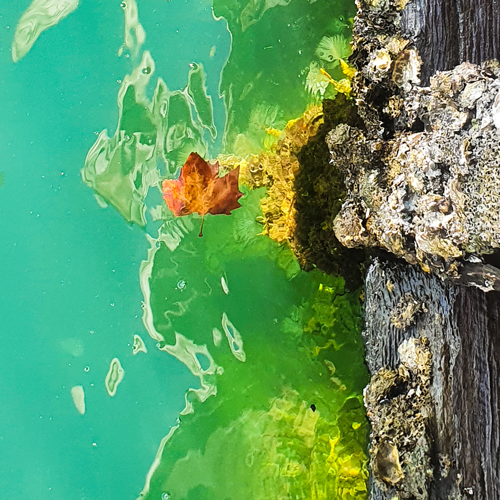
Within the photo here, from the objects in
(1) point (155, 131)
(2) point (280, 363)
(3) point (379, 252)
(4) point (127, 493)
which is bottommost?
(4) point (127, 493)

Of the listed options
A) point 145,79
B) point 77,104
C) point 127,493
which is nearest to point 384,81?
point 145,79

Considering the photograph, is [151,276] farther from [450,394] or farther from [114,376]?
[450,394]

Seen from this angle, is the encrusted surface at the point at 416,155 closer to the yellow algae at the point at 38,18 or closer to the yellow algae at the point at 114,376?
the yellow algae at the point at 114,376

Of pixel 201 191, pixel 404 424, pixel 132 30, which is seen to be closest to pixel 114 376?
pixel 201 191

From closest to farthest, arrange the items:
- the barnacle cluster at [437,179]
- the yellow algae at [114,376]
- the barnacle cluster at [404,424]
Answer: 1. the barnacle cluster at [437,179]
2. the barnacle cluster at [404,424]
3. the yellow algae at [114,376]

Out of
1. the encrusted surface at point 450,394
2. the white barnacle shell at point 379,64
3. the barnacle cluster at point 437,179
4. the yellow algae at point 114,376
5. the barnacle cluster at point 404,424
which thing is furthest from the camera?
the yellow algae at point 114,376

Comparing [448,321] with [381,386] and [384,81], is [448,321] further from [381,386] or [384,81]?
[384,81]

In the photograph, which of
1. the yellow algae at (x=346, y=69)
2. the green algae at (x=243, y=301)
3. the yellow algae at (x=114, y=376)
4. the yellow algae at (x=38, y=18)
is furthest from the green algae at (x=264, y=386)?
the yellow algae at (x=38, y=18)
